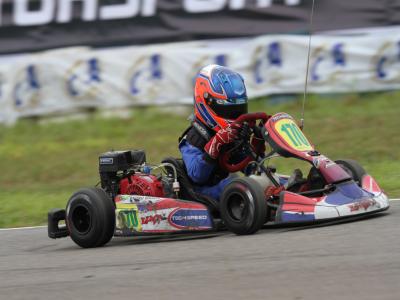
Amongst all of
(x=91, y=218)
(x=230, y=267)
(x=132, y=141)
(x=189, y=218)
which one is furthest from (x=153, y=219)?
(x=132, y=141)

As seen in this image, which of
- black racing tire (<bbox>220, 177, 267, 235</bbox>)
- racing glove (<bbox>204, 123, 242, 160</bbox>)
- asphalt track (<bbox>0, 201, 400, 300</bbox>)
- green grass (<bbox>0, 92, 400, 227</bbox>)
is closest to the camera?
asphalt track (<bbox>0, 201, 400, 300</bbox>)

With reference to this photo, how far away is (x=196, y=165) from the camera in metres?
6.05

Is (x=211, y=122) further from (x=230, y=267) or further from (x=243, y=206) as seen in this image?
(x=230, y=267)

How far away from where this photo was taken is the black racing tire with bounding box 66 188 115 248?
6023mm

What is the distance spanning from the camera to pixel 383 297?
3.73 metres

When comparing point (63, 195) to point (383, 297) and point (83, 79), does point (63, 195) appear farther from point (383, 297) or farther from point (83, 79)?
point (383, 297)

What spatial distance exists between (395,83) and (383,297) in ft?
27.4

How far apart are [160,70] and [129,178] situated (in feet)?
20.2

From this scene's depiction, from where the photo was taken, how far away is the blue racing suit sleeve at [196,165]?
604 cm

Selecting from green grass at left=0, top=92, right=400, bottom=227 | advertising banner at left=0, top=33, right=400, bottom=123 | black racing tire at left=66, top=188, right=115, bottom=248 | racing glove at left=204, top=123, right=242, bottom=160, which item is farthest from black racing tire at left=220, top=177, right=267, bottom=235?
advertising banner at left=0, top=33, right=400, bottom=123

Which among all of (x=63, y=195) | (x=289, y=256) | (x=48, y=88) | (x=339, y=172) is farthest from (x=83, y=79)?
(x=289, y=256)

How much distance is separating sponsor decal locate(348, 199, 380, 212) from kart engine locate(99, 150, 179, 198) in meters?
1.35

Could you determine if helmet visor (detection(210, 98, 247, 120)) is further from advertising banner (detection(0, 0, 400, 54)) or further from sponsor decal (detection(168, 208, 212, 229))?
advertising banner (detection(0, 0, 400, 54))

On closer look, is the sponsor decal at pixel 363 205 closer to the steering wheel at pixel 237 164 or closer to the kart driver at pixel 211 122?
the steering wheel at pixel 237 164
